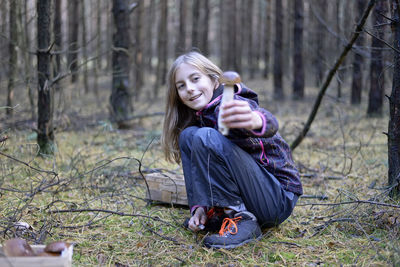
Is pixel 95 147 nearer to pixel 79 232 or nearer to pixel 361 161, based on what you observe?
pixel 79 232

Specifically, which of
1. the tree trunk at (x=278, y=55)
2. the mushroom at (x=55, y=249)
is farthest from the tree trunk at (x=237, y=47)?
the mushroom at (x=55, y=249)

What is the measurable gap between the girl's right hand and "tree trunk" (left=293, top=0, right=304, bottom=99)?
9.05m

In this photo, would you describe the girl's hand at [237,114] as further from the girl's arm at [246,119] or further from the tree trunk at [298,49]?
the tree trunk at [298,49]

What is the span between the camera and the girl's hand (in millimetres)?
1723

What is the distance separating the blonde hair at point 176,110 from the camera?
2.40m

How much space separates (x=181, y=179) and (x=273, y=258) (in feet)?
3.65

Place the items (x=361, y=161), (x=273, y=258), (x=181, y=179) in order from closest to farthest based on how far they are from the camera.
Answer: (x=273, y=258)
(x=181, y=179)
(x=361, y=161)

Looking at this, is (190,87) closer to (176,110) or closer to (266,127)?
(176,110)

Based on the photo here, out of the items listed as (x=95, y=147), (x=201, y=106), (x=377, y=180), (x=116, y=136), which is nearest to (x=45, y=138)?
(x=95, y=147)

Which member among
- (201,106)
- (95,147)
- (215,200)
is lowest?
(95,147)

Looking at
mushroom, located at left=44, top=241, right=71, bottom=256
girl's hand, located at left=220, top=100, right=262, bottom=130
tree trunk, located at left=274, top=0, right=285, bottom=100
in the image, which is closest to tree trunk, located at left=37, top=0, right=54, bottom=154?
mushroom, located at left=44, top=241, right=71, bottom=256

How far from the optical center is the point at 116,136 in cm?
540

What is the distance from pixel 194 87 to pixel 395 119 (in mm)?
1412

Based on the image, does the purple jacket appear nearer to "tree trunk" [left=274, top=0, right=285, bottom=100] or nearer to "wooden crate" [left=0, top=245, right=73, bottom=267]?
"wooden crate" [left=0, top=245, right=73, bottom=267]
